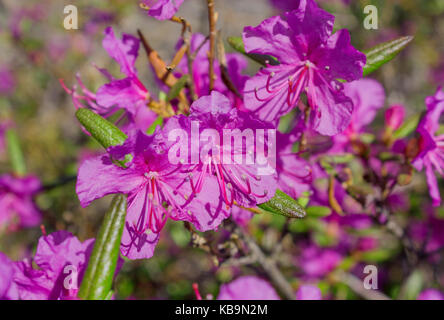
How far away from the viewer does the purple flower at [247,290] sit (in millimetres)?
1263

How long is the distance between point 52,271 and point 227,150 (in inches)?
22.6

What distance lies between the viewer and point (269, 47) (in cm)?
100

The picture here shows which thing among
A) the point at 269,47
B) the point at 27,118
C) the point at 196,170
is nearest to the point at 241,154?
the point at 196,170

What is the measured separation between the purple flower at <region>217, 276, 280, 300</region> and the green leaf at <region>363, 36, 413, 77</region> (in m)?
0.73

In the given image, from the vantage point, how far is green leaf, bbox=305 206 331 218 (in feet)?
4.49

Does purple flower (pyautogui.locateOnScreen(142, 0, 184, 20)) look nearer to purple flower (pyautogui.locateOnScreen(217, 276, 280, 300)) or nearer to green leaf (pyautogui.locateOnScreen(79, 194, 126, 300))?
green leaf (pyautogui.locateOnScreen(79, 194, 126, 300))

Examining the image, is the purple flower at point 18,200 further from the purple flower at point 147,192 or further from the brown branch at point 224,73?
the brown branch at point 224,73

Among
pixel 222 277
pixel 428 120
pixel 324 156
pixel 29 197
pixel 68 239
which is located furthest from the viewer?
pixel 222 277

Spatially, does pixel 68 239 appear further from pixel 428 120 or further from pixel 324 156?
pixel 428 120

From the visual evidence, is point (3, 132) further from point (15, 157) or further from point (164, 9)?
point (164, 9)

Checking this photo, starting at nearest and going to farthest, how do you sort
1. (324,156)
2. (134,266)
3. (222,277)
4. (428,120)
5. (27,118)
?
1. (428,120)
2. (324,156)
3. (222,277)
4. (134,266)
5. (27,118)

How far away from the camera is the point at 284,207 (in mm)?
944

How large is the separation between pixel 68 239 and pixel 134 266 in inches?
56.4

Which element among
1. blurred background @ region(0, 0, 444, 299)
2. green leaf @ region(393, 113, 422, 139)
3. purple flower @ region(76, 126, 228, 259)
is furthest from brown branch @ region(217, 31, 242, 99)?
blurred background @ region(0, 0, 444, 299)
